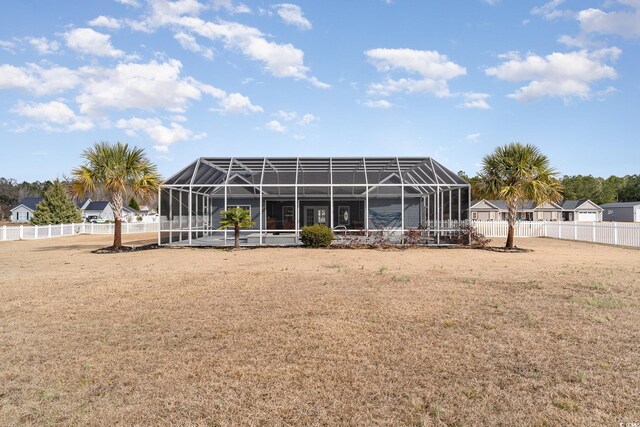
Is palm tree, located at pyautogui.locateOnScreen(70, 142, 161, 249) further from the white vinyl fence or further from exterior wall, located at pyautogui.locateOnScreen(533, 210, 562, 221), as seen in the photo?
exterior wall, located at pyautogui.locateOnScreen(533, 210, 562, 221)

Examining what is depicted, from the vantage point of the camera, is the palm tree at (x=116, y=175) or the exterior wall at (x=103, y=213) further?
the exterior wall at (x=103, y=213)

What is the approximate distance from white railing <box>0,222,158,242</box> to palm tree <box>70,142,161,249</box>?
509 inches

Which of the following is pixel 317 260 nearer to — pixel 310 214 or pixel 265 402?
pixel 265 402

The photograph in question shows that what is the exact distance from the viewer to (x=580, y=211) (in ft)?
189

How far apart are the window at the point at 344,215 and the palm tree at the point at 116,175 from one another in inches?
416


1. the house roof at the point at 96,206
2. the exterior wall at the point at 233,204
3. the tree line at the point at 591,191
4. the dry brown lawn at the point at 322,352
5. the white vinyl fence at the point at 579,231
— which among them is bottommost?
the dry brown lawn at the point at 322,352

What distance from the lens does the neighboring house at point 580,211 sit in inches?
2249

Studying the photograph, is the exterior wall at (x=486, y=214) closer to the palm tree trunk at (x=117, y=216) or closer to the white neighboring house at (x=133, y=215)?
the white neighboring house at (x=133, y=215)

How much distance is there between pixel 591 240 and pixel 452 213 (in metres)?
8.65

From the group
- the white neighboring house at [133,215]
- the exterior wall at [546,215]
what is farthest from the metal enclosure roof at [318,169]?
the white neighboring house at [133,215]

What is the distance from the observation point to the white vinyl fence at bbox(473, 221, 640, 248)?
19.6 metres

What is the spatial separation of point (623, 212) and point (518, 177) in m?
61.8

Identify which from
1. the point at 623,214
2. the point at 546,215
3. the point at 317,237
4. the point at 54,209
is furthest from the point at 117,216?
the point at 623,214

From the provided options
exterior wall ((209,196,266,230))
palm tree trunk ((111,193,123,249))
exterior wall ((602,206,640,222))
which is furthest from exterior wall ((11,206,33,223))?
exterior wall ((602,206,640,222))
